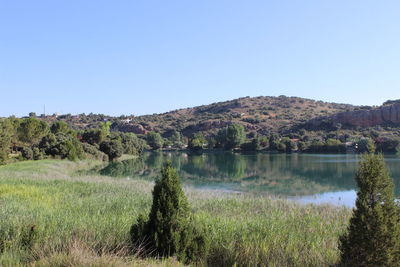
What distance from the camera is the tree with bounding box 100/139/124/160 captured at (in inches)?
2161

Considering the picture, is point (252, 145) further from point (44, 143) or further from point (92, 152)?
point (44, 143)

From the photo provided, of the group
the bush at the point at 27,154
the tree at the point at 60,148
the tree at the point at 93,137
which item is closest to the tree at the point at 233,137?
the tree at the point at 93,137

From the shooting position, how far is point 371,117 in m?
94.6

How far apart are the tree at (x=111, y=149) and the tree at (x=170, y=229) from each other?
2004 inches

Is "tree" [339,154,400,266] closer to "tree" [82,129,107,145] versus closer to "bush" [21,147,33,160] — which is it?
"bush" [21,147,33,160]

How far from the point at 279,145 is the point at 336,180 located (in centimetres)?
4568

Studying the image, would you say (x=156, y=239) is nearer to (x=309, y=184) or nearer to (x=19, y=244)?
(x=19, y=244)

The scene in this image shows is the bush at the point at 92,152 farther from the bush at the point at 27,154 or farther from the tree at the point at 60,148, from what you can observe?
the bush at the point at 27,154

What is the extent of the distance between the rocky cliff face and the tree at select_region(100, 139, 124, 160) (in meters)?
62.0

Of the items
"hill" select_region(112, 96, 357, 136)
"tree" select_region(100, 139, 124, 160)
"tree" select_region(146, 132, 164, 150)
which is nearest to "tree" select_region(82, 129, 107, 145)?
"tree" select_region(100, 139, 124, 160)

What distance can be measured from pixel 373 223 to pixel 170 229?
2.85 meters

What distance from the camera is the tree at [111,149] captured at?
180 feet

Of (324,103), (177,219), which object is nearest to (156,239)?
(177,219)

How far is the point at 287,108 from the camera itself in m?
131
